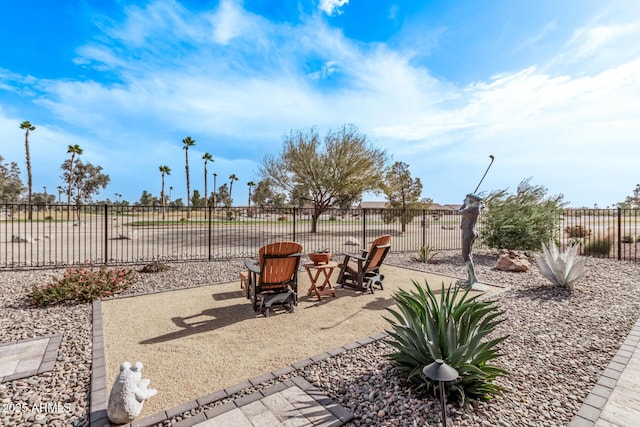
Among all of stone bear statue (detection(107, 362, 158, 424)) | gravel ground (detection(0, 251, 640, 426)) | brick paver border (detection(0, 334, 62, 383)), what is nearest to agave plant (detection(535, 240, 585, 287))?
gravel ground (detection(0, 251, 640, 426))

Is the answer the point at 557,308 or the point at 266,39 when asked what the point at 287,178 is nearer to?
the point at 266,39

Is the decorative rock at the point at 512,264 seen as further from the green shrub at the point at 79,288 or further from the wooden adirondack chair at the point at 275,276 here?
the green shrub at the point at 79,288

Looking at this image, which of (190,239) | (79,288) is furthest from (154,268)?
(190,239)

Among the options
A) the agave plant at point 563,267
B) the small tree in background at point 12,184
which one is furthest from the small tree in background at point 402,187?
the small tree in background at point 12,184

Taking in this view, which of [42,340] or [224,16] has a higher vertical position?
[224,16]

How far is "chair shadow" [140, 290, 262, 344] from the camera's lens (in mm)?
3895

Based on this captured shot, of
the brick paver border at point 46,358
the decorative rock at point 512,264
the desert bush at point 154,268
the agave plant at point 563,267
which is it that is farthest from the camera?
the decorative rock at point 512,264

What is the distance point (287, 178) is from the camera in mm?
20375

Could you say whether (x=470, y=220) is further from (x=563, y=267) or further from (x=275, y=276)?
(x=275, y=276)

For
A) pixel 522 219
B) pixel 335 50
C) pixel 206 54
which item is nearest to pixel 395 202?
pixel 522 219

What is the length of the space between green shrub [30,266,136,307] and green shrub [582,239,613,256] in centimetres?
1448

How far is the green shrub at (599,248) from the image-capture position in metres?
10.4

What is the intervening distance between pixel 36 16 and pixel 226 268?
672 cm

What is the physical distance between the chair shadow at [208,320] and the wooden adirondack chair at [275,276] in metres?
0.24
